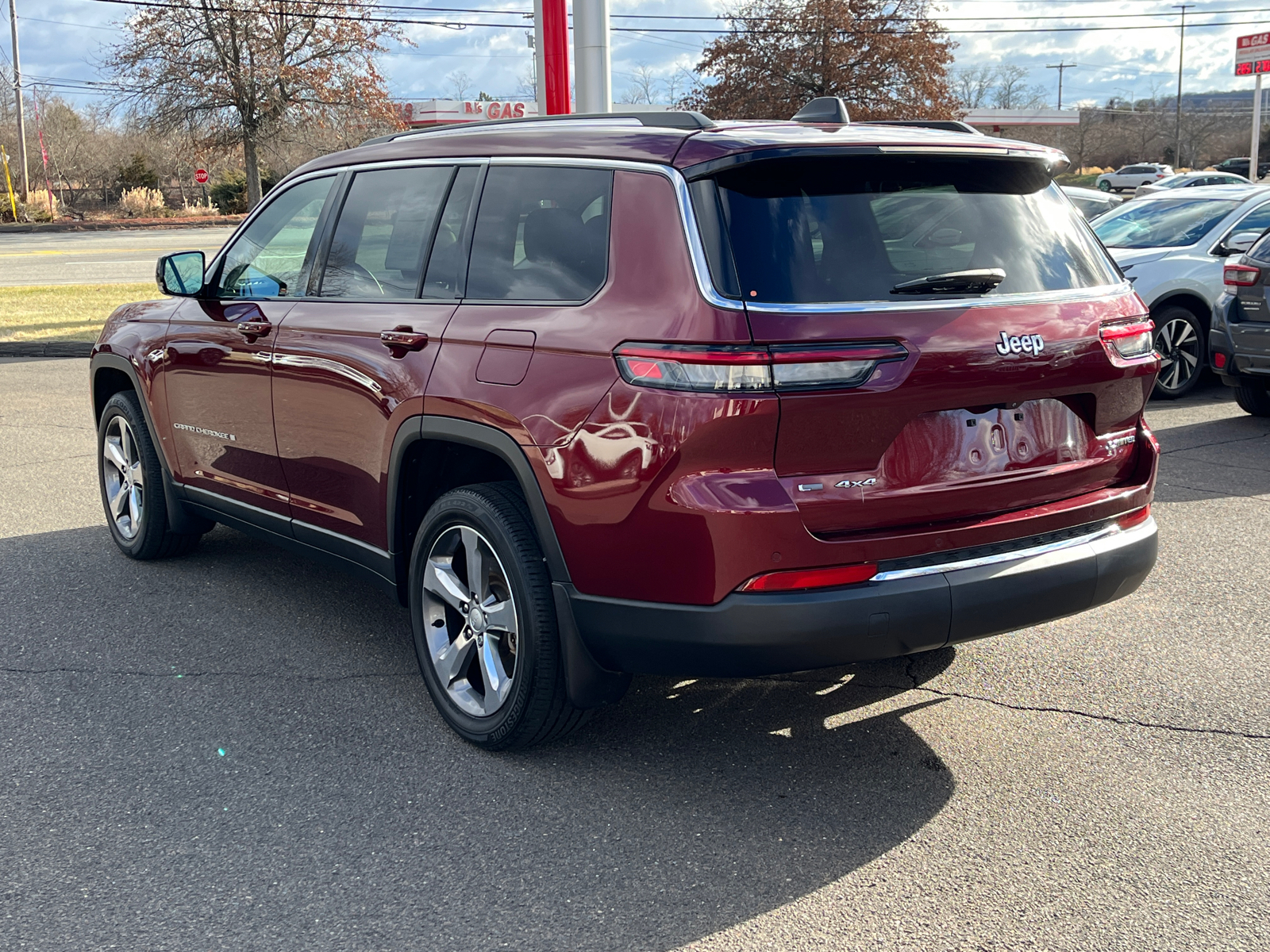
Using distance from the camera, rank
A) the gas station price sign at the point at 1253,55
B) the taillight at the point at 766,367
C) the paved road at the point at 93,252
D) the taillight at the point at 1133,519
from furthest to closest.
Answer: the gas station price sign at the point at 1253,55 → the paved road at the point at 93,252 → the taillight at the point at 1133,519 → the taillight at the point at 766,367

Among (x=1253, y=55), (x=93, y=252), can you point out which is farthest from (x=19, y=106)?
(x=1253, y=55)

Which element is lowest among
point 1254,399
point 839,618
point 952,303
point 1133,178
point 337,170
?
point 1254,399

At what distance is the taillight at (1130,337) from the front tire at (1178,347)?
23.7 feet

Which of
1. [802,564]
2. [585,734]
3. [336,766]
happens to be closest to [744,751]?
[585,734]

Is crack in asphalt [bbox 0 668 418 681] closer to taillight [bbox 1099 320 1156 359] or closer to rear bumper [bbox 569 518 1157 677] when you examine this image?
rear bumper [bbox 569 518 1157 677]

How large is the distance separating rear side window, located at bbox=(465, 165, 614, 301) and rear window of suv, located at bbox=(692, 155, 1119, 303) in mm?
381

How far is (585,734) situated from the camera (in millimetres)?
3926

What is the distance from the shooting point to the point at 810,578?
3119mm

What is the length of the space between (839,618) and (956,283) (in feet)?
3.16

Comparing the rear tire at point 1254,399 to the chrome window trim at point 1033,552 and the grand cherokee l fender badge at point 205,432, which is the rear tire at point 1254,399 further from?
the grand cherokee l fender badge at point 205,432

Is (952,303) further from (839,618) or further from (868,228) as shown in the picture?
(839,618)

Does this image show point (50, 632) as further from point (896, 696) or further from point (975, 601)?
point (975, 601)

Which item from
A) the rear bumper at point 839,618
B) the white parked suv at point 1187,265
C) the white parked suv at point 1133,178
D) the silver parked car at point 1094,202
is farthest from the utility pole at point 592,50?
the white parked suv at point 1133,178

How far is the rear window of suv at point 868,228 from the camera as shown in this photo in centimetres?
313
